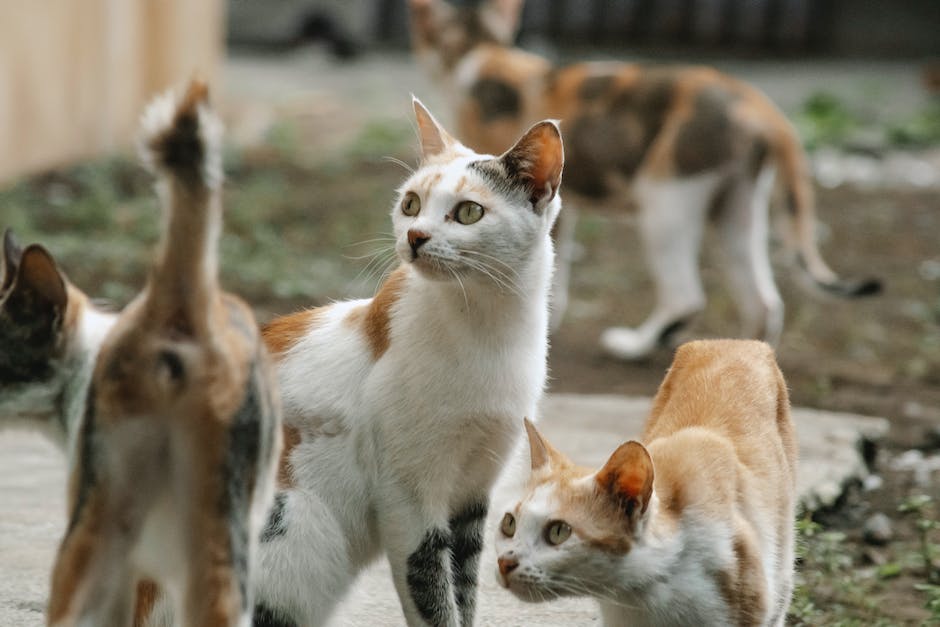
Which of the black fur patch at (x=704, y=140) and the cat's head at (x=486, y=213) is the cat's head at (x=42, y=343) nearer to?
the cat's head at (x=486, y=213)

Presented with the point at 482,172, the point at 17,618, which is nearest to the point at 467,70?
the point at 482,172

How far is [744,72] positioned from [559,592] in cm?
1203

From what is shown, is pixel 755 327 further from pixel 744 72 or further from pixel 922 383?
pixel 744 72

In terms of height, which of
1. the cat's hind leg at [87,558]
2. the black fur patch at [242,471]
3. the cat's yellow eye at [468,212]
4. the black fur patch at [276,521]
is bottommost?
the black fur patch at [276,521]

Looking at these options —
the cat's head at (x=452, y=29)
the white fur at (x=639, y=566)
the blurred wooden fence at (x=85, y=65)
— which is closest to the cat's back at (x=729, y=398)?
the white fur at (x=639, y=566)

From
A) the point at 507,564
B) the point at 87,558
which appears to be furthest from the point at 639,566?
the point at 87,558

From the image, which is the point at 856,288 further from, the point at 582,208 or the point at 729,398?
the point at 729,398

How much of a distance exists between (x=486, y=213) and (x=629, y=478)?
85 cm

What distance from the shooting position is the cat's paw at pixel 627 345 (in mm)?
6949

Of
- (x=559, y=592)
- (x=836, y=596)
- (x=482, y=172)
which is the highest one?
(x=482, y=172)

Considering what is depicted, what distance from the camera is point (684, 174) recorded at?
260 inches

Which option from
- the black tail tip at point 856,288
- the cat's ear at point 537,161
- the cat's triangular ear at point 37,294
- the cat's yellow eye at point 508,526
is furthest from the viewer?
the black tail tip at point 856,288

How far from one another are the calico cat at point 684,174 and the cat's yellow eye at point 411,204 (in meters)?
3.17

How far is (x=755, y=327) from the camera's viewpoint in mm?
6715
